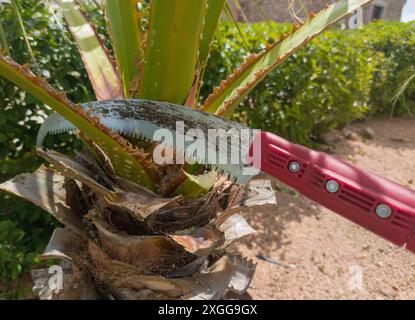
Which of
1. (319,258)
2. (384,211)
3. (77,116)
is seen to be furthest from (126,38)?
(319,258)

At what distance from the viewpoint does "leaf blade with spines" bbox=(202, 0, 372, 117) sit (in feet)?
4.28

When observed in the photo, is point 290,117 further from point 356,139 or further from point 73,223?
point 73,223

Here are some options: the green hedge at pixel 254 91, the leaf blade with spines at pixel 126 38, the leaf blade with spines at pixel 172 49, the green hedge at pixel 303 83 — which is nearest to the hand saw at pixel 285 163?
the leaf blade with spines at pixel 172 49

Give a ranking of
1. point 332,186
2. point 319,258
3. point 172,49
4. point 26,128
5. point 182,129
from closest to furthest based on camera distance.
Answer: point 182,129 → point 172,49 → point 332,186 → point 26,128 → point 319,258

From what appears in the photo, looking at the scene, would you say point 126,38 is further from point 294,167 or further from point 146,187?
point 294,167

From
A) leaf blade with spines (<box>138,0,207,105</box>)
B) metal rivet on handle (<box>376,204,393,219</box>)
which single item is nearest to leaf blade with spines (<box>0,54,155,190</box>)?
leaf blade with spines (<box>138,0,207,105</box>)

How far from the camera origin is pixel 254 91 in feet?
14.2

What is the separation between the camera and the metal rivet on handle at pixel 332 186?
1402mm

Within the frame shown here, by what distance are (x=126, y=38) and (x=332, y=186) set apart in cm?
95

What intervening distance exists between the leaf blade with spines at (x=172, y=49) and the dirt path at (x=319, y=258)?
205cm

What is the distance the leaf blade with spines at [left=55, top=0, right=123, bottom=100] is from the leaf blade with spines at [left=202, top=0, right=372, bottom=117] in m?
0.37

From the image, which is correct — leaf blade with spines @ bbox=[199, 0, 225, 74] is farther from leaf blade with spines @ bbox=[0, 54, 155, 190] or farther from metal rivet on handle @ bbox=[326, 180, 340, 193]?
metal rivet on handle @ bbox=[326, 180, 340, 193]

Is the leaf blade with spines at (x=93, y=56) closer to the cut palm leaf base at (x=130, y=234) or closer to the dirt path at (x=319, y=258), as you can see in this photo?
the cut palm leaf base at (x=130, y=234)

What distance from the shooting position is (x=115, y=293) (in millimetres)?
1228
